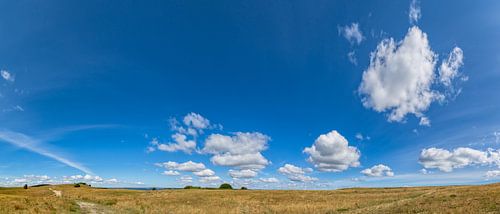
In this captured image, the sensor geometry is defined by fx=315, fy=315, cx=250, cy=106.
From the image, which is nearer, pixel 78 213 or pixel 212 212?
pixel 78 213

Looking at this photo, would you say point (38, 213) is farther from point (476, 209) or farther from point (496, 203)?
point (496, 203)

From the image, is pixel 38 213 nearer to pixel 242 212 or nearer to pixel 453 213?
pixel 242 212

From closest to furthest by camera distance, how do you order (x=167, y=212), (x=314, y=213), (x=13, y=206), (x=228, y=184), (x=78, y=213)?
(x=13, y=206) → (x=78, y=213) → (x=314, y=213) → (x=167, y=212) → (x=228, y=184)

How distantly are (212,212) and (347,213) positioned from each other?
14.0 m

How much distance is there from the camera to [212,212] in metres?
34.1

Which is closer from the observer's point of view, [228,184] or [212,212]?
[212,212]

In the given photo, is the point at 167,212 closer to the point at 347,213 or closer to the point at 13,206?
the point at 13,206

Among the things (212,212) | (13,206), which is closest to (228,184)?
(212,212)

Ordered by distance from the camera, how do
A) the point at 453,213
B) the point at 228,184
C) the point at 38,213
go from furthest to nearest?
the point at 228,184 → the point at 38,213 → the point at 453,213

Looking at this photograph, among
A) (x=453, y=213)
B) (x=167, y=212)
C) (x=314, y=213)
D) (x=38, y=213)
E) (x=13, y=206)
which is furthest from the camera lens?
(x=167, y=212)

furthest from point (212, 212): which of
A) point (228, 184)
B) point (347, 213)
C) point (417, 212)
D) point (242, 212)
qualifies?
point (228, 184)

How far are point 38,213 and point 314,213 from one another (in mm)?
23756

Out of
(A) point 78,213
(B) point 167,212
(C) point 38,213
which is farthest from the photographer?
(B) point 167,212

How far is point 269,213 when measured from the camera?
33.1 m
